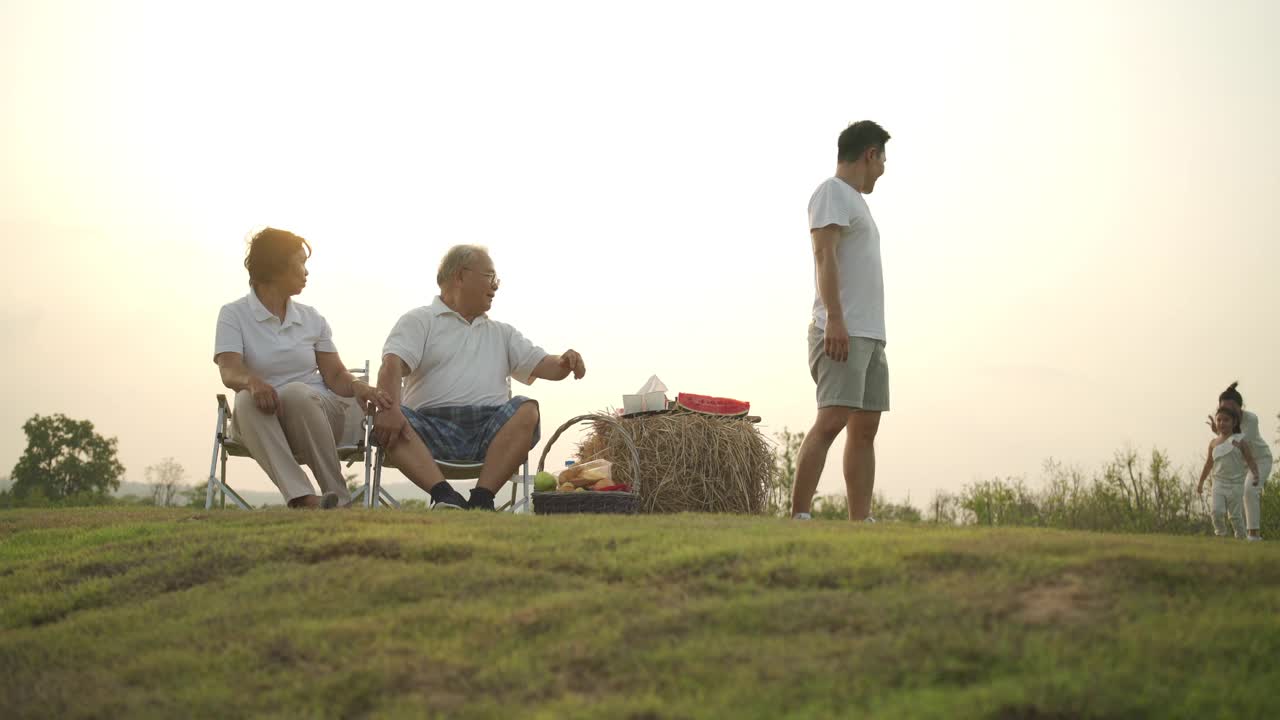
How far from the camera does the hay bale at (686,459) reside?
8.52 meters

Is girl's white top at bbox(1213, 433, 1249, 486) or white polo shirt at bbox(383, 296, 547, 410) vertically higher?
white polo shirt at bbox(383, 296, 547, 410)

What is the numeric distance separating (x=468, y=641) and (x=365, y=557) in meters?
1.14

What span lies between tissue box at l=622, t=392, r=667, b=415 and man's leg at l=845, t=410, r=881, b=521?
9.82ft

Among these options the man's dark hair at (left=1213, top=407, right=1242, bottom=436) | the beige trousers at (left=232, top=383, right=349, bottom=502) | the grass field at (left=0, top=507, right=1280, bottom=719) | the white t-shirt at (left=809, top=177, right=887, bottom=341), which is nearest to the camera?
the grass field at (left=0, top=507, right=1280, bottom=719)

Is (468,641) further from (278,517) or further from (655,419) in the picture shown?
(655,419)

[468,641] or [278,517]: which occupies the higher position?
[278,517]

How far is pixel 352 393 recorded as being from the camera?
6793 millimetres

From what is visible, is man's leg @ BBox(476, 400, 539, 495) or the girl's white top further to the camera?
the girl's white top

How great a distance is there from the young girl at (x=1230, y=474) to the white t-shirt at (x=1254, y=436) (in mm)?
47

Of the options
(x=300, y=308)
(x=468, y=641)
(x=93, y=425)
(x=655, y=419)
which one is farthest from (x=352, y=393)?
(x=93, y=425)

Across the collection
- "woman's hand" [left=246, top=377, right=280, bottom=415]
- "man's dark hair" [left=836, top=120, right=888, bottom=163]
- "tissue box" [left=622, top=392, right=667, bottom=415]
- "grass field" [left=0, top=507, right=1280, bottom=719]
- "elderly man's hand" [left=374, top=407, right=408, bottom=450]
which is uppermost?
"man's dark hair" [left=836, top=120, right=888, bottom=163]

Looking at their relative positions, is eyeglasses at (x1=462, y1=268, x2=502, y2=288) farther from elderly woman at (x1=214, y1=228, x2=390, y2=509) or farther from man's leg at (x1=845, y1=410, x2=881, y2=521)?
man's leg at (x1=845, y1=410, x2=881, y2=521)

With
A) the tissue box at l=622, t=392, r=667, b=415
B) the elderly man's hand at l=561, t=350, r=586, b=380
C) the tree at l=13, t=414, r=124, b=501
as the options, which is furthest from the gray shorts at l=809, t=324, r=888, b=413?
the tree at l=13, t=414, r=124, b=501

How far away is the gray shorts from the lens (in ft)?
18.3
